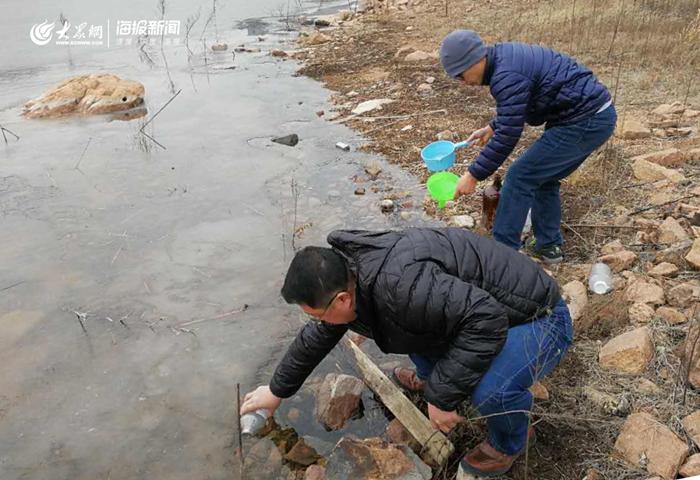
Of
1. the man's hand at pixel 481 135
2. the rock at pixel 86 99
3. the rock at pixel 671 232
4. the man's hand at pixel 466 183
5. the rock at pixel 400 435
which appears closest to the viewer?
the rock at pixel 400 435

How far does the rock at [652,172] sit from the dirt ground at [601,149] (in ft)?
0.22

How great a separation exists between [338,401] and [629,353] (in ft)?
4.35

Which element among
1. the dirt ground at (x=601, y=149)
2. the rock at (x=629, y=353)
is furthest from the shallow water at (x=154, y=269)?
the rock at (x=629, y=353)

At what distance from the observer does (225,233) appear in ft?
14.1

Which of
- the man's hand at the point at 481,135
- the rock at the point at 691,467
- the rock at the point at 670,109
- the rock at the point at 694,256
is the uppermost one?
the man's hand at the point at 481,135

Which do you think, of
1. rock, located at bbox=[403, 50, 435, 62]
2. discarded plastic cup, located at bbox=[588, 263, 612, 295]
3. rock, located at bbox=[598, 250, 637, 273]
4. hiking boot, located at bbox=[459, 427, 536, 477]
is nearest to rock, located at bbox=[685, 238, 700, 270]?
rock, located at bbox=[598, 250, 637, 273]

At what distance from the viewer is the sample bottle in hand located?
3.71m

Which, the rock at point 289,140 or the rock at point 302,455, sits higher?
the rock at point 289,140

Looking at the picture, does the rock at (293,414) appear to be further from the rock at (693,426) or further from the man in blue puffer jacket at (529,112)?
the rock at (693,426)

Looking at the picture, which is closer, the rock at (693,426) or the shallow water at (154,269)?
the rock at (693,426)

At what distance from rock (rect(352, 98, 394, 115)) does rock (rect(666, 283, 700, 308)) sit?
4427mm

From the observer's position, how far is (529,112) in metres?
3.07

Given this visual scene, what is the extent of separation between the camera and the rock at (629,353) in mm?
2422

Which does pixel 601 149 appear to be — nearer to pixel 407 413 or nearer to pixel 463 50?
pixel 463 50
